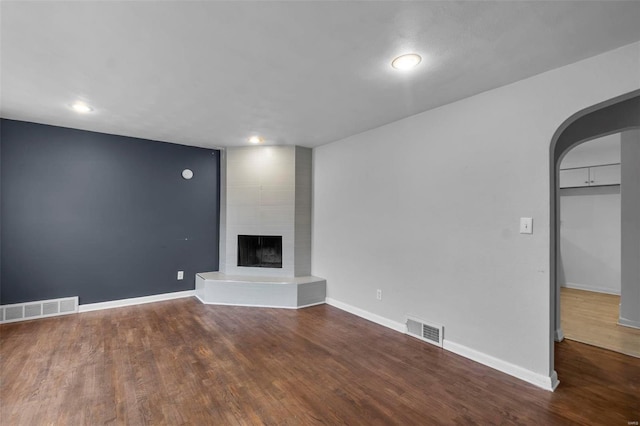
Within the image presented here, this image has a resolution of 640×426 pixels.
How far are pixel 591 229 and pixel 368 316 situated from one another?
15.4ft

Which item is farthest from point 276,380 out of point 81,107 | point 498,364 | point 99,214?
point 99,214

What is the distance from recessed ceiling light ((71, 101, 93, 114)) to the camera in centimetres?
297

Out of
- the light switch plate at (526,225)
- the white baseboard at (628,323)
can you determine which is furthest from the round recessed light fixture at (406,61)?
the white baseboard at (628,323)

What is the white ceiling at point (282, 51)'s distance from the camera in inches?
62.9

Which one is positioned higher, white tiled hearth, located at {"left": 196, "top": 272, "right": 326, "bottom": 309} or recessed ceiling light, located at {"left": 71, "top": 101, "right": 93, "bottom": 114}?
recessed ceiling light, located at {"left": 71, "top": 101, "right": 93, "bottom": 114}

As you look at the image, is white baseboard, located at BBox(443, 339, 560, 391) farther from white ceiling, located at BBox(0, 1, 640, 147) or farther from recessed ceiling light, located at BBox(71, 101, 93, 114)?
recessed ceiling light, located at BBox(71, 101, 93, 114)

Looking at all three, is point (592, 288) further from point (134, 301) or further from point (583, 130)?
point (134, 301)

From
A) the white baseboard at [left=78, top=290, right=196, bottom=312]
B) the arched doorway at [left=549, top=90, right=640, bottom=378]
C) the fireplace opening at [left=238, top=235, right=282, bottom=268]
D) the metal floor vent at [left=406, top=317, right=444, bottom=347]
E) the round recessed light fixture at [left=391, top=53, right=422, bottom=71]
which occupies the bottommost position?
the white baseboard at [left=78, top=290, right=196, bottom=312]

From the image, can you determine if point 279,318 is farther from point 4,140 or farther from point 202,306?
point 4,140

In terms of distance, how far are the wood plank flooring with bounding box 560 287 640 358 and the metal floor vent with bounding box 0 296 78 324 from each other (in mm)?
5913

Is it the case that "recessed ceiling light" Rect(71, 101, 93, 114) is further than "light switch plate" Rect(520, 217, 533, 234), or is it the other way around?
"recessed ceiling light" Rect(71, 101, 93, 114)

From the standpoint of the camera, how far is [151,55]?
2.03 metres

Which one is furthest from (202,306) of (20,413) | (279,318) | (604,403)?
(604,403)

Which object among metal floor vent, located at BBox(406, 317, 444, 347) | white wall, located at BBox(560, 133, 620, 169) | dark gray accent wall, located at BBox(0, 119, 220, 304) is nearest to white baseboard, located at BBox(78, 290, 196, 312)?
dark gray accent wall, located at BBox(0, 119, 220, 304)
